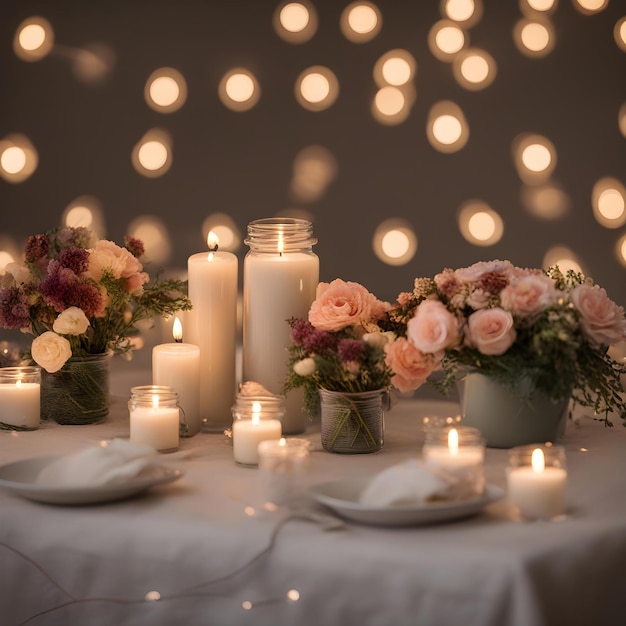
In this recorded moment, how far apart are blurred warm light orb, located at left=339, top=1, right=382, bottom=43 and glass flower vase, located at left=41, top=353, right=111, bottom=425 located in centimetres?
91

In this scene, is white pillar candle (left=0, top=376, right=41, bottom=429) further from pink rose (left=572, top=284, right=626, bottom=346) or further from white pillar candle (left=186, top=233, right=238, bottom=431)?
pink rose (left=572, top=284, right=626, bottom=346)

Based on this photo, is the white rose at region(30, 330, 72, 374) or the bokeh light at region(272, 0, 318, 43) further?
the bokeh light at region(272, 0, 318, 43)

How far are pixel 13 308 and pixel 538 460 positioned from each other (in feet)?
2.53

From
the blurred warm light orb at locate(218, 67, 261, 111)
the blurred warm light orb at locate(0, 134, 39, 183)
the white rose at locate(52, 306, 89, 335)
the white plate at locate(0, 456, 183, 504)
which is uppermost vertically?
the blurred warm light orb at locate(218, 67, 261, 111)

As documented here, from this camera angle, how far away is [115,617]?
3.30ft

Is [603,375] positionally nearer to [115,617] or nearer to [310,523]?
[310,523]

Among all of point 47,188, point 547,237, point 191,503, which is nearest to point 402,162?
point 547,237

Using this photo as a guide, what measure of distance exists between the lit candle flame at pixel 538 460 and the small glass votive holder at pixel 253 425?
34 cm

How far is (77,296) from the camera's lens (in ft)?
4.61

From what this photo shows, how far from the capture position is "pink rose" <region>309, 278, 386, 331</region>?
52.5 inches

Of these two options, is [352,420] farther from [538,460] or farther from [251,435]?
[538,460]

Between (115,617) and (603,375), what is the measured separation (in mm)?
719

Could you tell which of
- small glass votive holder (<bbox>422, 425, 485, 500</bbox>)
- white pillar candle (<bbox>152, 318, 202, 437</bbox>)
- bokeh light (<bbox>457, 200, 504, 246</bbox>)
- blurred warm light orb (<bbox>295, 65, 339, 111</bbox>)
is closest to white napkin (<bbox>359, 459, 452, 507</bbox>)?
small glass votive holder (<bbox>422, 425, 485, 500</bbox>)

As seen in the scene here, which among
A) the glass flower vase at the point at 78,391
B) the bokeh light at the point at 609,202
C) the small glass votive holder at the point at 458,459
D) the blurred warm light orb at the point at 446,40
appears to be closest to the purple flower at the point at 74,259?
the glass flower vase at the point at 78,391
